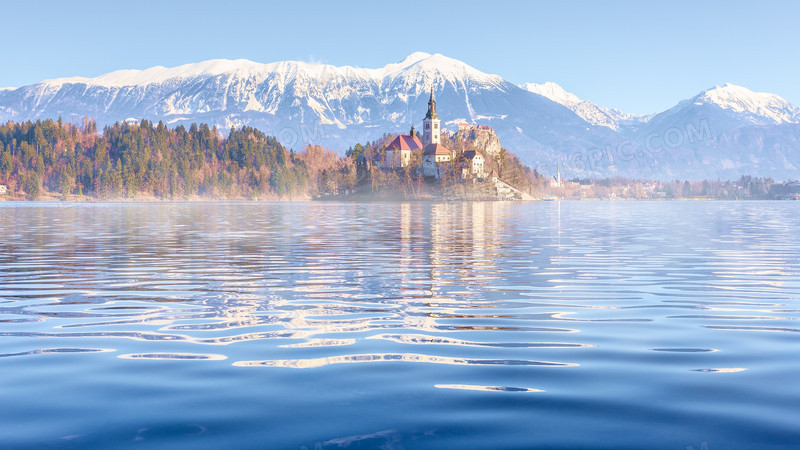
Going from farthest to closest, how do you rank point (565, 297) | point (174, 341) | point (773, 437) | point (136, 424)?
1. point (565, 297)
2. point (174, 341)
3. point (136, 424)
4. point (773, 437)

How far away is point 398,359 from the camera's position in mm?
11961

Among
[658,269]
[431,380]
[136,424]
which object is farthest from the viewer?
[658,269]

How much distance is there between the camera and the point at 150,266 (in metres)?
29.1

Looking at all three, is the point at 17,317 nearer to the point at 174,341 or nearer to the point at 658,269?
the point at 174,341

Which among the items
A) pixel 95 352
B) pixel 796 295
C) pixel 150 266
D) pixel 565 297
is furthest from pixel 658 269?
pixel 95 352

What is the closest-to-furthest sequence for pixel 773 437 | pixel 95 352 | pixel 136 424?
1. pixel 773 437
2. pixel 136 424
3. pixel 95 352

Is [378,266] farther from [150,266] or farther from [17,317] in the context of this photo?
[17,317]

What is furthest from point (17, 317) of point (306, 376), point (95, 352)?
point (306, 376)

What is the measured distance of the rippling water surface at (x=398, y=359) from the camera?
8.33m

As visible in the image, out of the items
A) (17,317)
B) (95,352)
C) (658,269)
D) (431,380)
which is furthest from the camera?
(658,269)

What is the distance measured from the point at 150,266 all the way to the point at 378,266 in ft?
29.6

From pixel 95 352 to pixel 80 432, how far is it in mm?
4751

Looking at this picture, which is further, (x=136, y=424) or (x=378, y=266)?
(x=378, y=266)

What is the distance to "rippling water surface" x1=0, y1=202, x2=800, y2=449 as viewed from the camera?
8.33m
